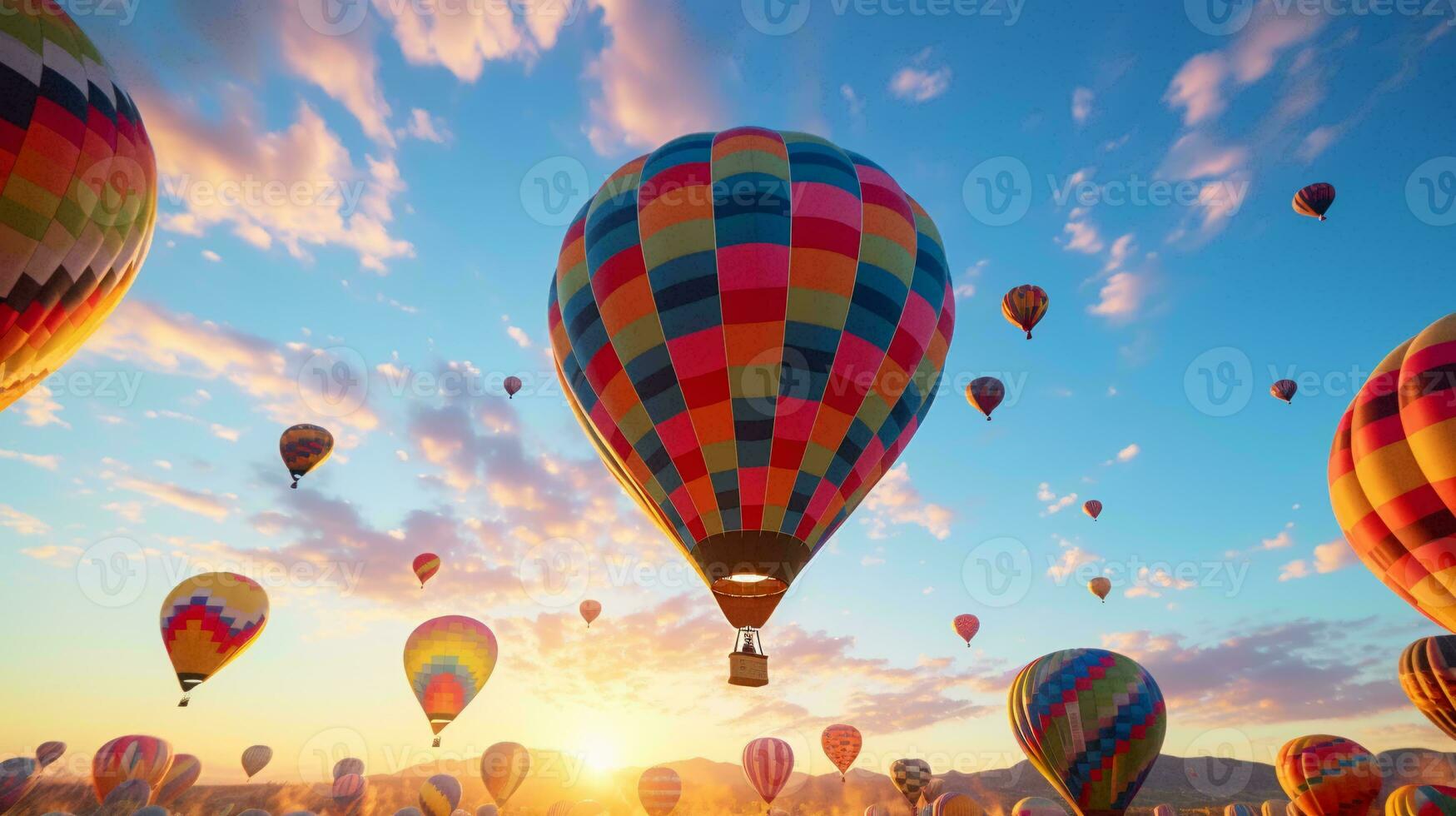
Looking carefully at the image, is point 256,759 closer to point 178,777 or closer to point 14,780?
point 178,777

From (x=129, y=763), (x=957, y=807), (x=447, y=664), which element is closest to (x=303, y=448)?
(x=447, y=664)

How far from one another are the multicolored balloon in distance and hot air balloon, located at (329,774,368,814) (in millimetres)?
31113

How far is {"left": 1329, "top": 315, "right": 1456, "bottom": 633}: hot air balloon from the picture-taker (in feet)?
37.3

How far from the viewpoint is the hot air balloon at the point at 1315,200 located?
26562 mm

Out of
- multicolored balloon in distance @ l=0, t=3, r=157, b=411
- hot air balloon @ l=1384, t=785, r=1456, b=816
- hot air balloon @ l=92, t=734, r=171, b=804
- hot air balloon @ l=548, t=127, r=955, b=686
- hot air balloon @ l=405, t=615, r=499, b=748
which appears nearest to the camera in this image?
multicolored balloon in distance @ l=0, t=3, r=157, b=411

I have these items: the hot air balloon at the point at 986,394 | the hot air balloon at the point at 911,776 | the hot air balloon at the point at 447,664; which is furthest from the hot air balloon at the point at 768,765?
the hot air balloon at the point at 986,394

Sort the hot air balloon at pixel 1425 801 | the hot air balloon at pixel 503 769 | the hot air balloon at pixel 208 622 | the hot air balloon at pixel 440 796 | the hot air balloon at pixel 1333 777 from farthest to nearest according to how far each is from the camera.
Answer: the hot air balloon at pixel 503 769, the hot air balloon at pixel 440 796, the hot air balloon at pixel 208 622, the hot air balloon at pixel 1333 777, the hot air balloon at pixel 1425 801

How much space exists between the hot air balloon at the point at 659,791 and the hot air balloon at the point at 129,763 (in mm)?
20479

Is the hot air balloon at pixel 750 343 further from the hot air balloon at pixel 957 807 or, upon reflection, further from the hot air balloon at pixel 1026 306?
the hot air balloon at pixel 957 807

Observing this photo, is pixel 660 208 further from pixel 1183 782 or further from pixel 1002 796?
pixel 1183 782

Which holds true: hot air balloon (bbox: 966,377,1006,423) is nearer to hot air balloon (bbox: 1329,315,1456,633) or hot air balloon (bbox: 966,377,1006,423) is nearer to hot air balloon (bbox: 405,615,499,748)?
hot air balloon (bbox: 1329,315,1456,633)

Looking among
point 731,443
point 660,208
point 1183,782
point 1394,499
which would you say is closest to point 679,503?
point 731,443

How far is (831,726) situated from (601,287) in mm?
28350

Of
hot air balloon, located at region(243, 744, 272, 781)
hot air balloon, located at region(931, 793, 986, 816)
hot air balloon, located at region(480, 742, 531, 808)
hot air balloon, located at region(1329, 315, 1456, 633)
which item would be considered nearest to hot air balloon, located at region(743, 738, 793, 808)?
hot air balloon, located at region(931, 793, 986, 816)
